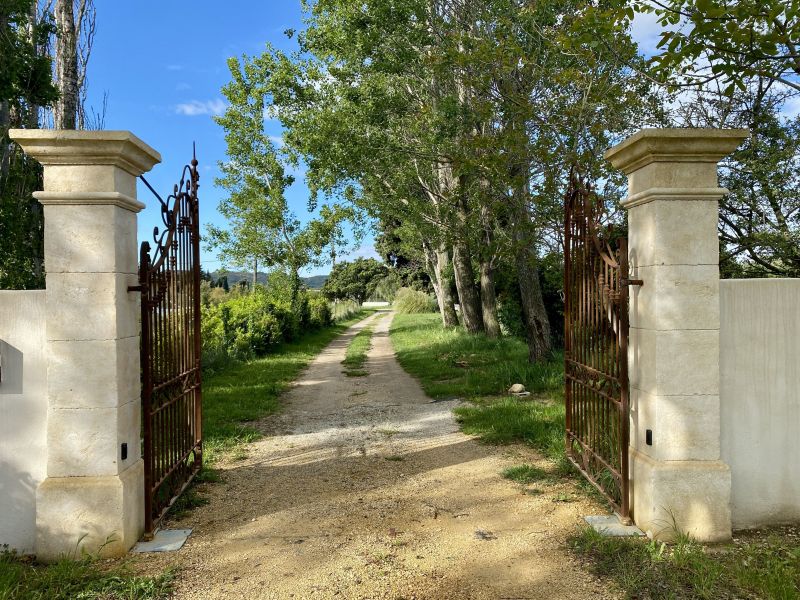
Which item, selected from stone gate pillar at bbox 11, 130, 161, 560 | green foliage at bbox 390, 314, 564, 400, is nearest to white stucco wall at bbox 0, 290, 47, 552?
stone gate pillar at bbox 11, 130, 161, 560

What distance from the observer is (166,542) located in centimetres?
380

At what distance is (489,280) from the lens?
57.8 ft

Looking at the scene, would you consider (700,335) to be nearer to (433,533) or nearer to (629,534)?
(629,534)

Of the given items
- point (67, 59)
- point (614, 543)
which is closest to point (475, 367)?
point (614, 543)

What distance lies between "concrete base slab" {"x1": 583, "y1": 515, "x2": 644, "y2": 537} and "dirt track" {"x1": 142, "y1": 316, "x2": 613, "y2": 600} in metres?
0.15

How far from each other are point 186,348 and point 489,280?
1356 centimetres

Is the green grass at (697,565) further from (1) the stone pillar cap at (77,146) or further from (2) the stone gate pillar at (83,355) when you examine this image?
(1) the stone pillar cap at (77,146)

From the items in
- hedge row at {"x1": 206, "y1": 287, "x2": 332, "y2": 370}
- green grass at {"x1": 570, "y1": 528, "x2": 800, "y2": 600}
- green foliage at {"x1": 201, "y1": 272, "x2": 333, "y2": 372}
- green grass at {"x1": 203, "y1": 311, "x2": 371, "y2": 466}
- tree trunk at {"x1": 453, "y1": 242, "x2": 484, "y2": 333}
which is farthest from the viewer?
tree trunk at {"x1": 453, "y1": 242, "x2": 484, "y2": 333}

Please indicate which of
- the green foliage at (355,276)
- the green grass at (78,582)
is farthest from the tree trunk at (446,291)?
the green foliage at (355,276)

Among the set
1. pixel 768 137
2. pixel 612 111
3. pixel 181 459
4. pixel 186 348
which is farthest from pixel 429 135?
pixel 181 459

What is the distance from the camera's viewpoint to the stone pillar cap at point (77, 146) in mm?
3467

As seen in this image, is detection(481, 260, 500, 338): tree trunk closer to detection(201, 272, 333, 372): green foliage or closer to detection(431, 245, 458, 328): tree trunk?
detection(431, 245, 458, 328): tree trunk

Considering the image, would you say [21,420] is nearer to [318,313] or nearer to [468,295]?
[468,295]

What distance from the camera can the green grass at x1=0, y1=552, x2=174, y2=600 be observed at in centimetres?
308
